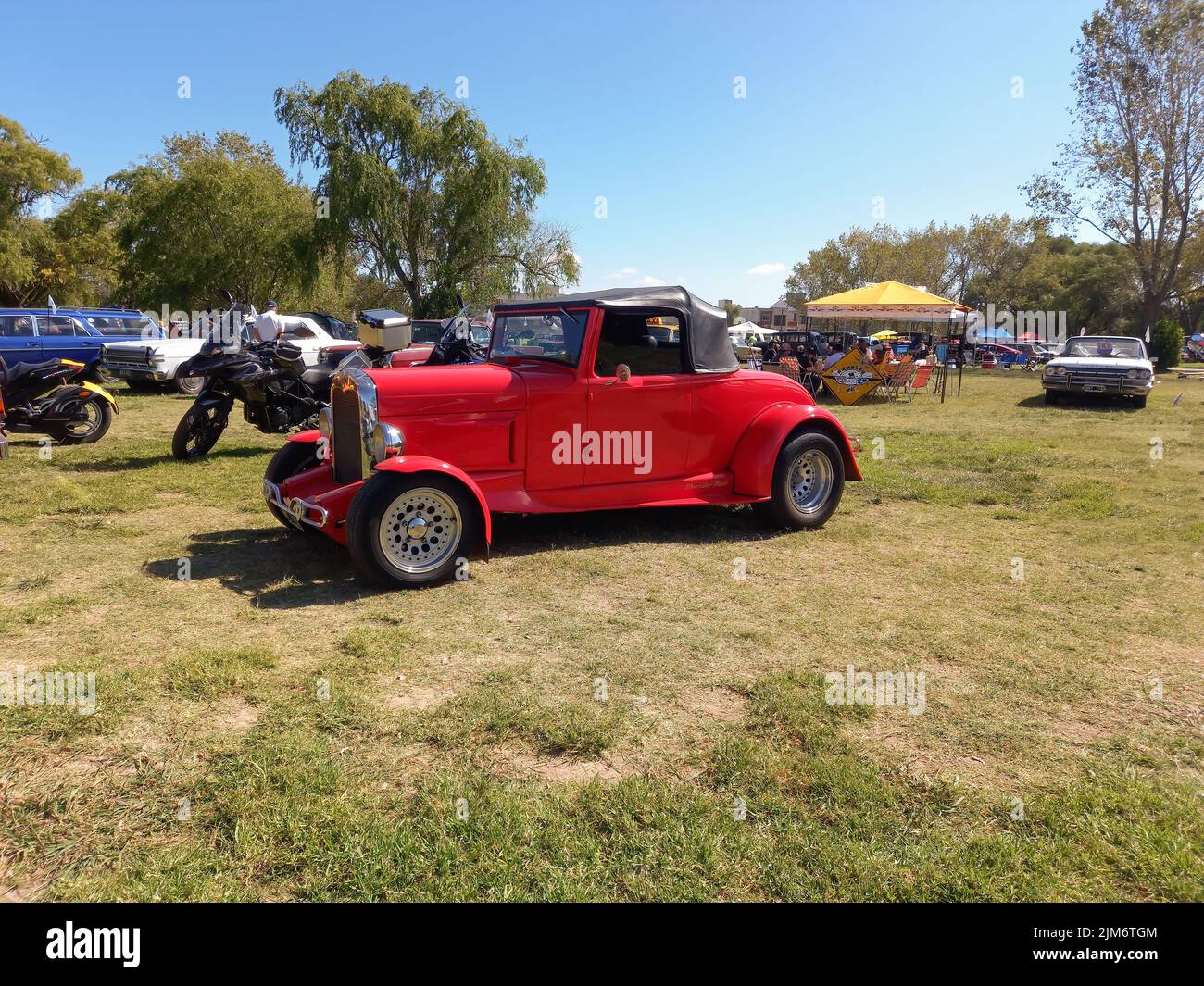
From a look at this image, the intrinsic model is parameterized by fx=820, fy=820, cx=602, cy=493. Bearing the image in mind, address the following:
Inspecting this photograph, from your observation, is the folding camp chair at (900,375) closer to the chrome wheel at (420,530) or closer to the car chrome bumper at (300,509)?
the chrome wheel at (420,530)

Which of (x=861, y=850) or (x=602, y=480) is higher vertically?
(x=602, y=480)

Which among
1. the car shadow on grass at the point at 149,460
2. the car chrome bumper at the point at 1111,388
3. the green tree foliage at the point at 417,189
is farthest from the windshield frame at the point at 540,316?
the green tree foliage at the point at 417,189

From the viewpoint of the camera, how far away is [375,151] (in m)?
29.2

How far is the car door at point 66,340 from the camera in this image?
16.0 m

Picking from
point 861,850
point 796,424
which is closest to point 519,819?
point 861,850

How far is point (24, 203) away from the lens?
41688 mm

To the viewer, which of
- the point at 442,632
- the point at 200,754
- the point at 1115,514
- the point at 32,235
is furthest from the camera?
the point at 32,235

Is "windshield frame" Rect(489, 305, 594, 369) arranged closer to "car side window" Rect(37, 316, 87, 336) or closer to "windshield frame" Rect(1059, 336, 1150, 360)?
"car side window" Rect(37, 316, 87, 336)

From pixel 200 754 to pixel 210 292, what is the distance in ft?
108

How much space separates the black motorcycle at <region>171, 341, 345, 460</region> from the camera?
9.15m

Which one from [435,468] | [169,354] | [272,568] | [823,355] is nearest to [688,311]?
[435,468]

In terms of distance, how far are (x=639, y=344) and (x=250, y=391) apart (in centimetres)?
525

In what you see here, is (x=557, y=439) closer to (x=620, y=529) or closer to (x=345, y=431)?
(x=620, y=529)
